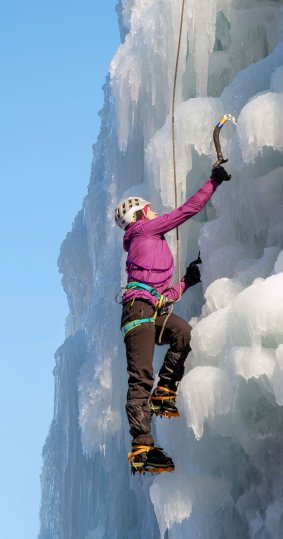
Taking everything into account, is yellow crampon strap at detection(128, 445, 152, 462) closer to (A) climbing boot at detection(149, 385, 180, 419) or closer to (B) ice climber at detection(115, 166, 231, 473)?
(B) ice climber at detection(115, 166, 231, 473)

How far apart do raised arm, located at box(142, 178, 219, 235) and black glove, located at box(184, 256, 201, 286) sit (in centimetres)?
72

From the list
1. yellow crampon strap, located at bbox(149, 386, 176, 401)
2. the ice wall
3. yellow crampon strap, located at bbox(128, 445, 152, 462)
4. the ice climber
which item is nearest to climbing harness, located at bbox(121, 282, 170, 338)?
the ice climber

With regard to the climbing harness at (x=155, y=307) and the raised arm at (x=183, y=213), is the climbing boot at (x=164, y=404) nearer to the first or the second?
the climbing harness at (x=155, y=307)

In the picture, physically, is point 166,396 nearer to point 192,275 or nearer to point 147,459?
point 147,459

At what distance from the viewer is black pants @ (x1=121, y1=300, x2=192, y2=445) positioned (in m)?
5.23

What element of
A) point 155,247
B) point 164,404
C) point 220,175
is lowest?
point 164,404

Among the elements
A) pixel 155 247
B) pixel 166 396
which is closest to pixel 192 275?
pixel 155 247

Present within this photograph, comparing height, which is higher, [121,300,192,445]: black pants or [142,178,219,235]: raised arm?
[142,178,219,235]: raised arm

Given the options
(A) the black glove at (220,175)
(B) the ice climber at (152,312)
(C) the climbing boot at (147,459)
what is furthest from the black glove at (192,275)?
(C) the climbing boot at (147,459)

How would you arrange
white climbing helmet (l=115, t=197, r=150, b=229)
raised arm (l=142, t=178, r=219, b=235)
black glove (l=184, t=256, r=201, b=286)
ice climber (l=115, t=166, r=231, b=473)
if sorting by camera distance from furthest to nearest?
black glove (l=184, t=256, r=201, b=286) → white climbing helmet (l=115, t=197, r=150, b=229) → raised arm (l=142, t=178, r=219, b=235) → ice climber (l=115, t=166, r=231, b=473)

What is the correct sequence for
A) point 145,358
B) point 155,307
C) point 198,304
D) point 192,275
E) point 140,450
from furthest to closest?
point 198,304
point 192,275
point 155,307
point 145,358
point 140,450

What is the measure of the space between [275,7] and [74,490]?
4768mm

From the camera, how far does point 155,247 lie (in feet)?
18.3

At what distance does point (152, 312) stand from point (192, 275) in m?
0.90
